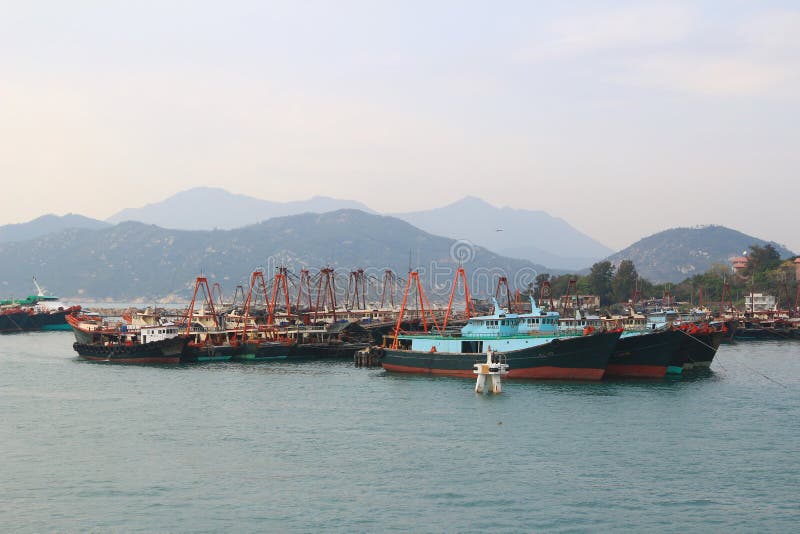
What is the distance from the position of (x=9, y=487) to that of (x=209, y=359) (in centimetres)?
5181

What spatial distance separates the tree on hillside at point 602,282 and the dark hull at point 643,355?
121501 mm

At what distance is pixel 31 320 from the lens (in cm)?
15275

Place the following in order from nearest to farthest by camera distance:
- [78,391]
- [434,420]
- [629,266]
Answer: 1. [434,420]
2. [78,391]
3. [629,266]

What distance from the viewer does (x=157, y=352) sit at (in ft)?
277

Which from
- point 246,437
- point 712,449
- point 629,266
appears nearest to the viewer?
point 712,449

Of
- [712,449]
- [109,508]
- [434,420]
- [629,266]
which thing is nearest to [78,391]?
[434,420]

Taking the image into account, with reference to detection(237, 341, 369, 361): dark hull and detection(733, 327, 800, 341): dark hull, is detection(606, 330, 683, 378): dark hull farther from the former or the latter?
detection(733, 327, 800, 341): dark hull

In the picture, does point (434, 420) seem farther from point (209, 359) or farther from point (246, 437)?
point (209, 359)

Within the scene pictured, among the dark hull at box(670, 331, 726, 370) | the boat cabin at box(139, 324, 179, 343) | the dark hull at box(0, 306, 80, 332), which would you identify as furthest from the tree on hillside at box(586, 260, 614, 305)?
the boat cabin at box(139, 324, 179, 343)

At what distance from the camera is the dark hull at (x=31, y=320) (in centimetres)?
14988

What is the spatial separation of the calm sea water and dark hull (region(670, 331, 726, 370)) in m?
7.54

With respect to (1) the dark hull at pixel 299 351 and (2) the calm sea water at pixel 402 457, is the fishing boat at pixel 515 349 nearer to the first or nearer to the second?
(2) the calm sea water at pixel 402 457

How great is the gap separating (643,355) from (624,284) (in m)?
124

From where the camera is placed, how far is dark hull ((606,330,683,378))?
Answer: 6631 centimetres
